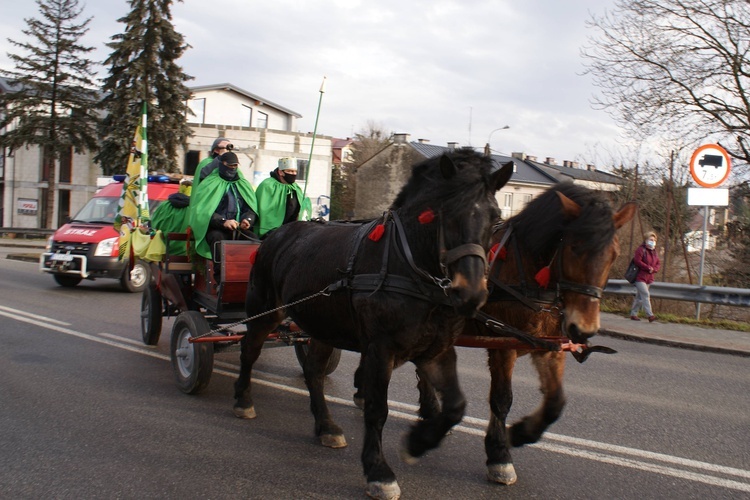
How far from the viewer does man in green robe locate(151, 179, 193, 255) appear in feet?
24.5

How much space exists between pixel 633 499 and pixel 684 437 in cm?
155

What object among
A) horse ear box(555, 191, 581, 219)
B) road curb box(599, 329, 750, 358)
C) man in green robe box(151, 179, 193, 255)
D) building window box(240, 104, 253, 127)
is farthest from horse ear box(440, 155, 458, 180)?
building window box(240, 104, 253, 127)

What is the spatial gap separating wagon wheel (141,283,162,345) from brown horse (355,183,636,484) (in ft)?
15.4

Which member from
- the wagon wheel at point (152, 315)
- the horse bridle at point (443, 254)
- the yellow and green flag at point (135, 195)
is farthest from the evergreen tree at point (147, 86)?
the horse bridle at point (443, 254)

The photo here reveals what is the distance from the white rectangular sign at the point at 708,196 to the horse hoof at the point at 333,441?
853 centimetres

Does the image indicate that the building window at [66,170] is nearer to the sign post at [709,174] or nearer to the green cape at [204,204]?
the green cape at [204,204]

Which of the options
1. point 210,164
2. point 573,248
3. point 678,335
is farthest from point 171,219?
point 678,335

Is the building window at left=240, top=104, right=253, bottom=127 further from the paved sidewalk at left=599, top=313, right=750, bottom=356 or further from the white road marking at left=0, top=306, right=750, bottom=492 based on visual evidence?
the white road marking at left=0, top=306, right=750, bottom=492

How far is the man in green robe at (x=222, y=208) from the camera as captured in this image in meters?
6.77

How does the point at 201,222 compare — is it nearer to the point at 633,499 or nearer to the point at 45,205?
the point at 633,499

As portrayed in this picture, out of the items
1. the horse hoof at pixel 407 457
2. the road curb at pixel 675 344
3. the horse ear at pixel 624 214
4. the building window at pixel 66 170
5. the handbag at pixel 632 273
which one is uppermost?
the building window at pixel 66 170

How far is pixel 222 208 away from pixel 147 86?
29141 mm

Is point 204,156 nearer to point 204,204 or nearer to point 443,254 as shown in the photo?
point 204,204

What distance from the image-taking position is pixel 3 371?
682cm
